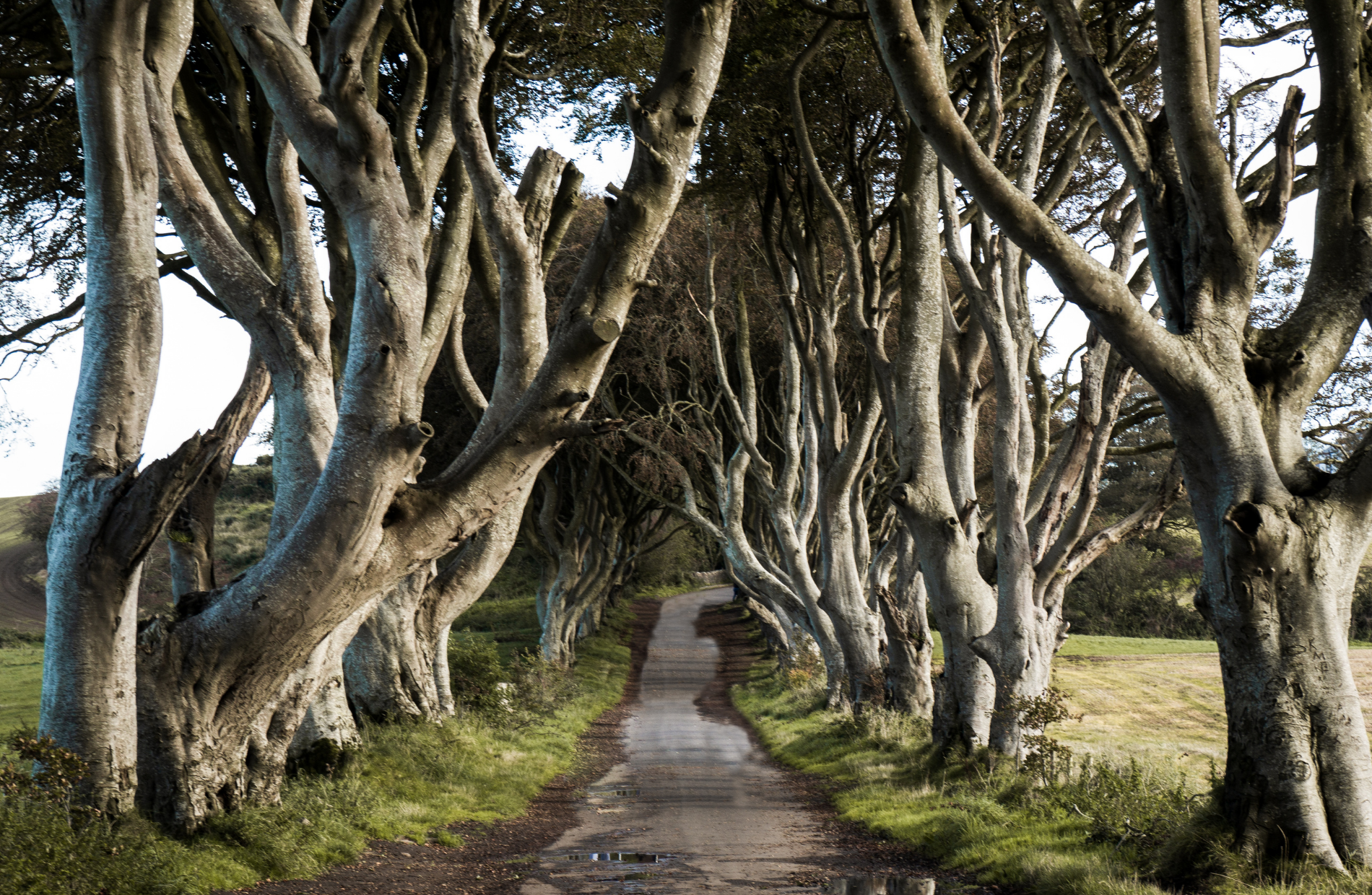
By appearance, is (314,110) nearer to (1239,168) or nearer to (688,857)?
(688,857)

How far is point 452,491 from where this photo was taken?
6.37m

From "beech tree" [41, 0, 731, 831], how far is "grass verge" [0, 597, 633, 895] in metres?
0.40

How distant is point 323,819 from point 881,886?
4.16 meters

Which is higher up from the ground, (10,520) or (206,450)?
(10,520)

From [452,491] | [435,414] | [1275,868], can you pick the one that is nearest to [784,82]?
[452,491]

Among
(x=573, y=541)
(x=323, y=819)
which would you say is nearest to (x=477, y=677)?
(x=323, y=819)

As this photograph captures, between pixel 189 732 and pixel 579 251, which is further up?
pixel 579 251

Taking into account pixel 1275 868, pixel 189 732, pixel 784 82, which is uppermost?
pixel 784 82

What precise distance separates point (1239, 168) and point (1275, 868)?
7.56m

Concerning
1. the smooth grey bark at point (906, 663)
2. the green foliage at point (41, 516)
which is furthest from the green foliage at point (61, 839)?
the green foliage at point (41, 516)

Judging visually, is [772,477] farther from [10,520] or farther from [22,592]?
[10,520]

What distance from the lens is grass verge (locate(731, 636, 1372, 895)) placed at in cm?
553

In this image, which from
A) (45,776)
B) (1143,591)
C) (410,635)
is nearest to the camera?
(45,776)

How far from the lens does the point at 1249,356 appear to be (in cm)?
612
